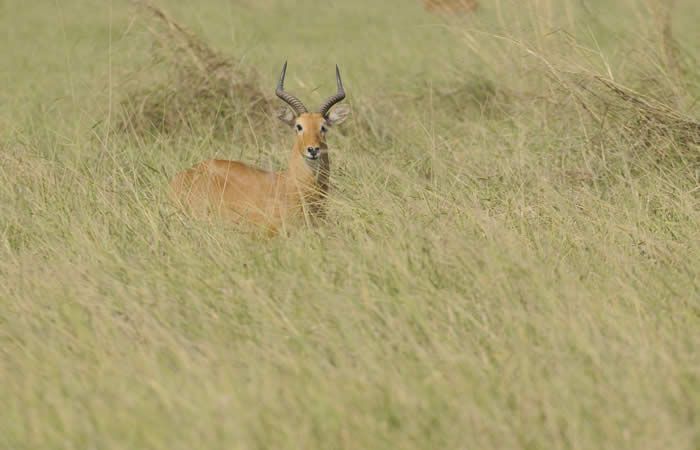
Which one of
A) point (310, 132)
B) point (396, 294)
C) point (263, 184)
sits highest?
point (310, 132)

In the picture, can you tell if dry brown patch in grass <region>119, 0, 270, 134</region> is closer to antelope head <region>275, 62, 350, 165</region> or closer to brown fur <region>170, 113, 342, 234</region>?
antelope head <region>275, 62, 350, 165</region>

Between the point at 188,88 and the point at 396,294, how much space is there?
5.02 metres

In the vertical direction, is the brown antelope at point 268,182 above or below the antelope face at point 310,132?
below

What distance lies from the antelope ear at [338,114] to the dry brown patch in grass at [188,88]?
73.3 inches

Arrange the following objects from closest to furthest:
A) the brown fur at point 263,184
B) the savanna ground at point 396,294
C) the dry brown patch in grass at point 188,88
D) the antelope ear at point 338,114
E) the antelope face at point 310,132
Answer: the savanna ground at point 396,294 → the brown fur at point 263,184 → the antelope face at point 310,132 → the antelope ear at point 338,114 → the dry brown patch in grass at point 188,88

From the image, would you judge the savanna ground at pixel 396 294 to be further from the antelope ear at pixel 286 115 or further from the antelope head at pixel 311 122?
the antelope ear at pixel 286 115

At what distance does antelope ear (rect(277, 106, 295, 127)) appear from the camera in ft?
21.5

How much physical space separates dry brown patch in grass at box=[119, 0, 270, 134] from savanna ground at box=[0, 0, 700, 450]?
904 mm

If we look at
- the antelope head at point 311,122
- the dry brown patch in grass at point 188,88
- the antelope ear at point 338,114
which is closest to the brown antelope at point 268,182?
the antelope head at point 311,122

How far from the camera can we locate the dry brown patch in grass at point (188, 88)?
851 cm

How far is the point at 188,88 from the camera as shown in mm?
8578

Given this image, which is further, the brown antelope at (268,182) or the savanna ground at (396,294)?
the brown antelope at (268,182)

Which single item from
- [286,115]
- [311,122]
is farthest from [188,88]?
[311,122]

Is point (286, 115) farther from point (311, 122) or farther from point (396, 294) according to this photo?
point (396, 294)
